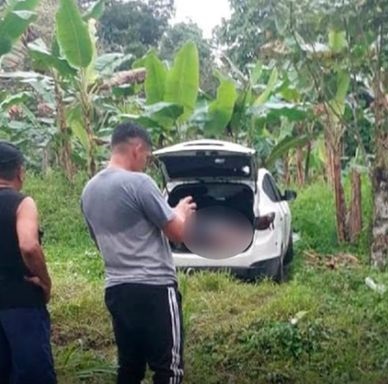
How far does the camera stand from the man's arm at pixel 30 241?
15.8 feet

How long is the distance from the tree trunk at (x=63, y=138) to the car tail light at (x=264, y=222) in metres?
4.47

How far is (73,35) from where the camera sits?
1078cm

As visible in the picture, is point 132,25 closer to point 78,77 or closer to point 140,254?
point 78,77

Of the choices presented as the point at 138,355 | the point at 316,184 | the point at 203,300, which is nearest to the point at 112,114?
the point at 316,184

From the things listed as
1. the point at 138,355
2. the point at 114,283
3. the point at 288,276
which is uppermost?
the point at 114,283

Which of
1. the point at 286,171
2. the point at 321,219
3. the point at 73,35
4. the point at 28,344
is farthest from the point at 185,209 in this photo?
the point at 286,171

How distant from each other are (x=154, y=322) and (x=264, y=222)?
4289mm

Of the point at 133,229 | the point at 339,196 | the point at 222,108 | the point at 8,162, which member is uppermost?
the point at 8,162

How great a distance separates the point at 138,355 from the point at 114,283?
460 mm

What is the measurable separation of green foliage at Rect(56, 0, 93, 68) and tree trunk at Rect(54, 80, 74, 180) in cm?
145

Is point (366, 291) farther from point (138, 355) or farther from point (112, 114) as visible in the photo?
point (112, 114)

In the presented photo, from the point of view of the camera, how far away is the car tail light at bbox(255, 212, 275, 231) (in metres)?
9.28

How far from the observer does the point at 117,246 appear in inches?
206

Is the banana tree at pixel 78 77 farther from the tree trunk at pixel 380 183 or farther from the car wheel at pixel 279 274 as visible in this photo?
the tree trunk at pixel 380 183
